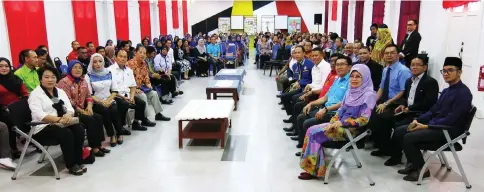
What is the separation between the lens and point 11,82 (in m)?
4.12

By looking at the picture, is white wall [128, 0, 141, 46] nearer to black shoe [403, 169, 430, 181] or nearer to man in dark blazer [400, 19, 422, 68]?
man in dark blazer [400, 19, 422, 68]

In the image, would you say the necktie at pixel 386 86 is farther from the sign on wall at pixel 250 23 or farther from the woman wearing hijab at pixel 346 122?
the sign on wall at pixel 250 23

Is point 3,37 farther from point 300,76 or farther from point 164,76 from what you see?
point 300,76

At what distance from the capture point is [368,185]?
341 centimetres

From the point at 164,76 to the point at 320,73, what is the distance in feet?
11.2

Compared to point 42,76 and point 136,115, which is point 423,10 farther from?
point 42,76

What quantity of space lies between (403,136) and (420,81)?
2.22ft

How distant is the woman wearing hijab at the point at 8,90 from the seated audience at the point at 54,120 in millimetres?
737

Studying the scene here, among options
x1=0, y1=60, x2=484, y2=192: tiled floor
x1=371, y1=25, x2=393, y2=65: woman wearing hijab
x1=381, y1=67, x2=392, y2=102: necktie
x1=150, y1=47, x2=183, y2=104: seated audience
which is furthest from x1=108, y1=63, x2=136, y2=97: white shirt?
x1=371, y1=25, x2=393, y2=65: woman wearing hijab

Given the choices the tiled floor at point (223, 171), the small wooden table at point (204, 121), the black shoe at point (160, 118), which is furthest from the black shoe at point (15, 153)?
the black shoe at point (160, 118)

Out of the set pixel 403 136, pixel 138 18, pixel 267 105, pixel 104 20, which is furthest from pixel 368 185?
pixel 138 18

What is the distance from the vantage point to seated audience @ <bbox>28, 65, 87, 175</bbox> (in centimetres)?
354

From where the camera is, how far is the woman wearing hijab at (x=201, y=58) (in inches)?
419

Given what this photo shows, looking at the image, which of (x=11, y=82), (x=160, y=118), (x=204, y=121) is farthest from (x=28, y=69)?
(x=204, y=121)
